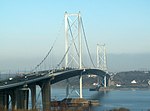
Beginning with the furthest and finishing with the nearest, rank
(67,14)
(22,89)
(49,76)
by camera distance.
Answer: (67,14) → (49,76) → (22,89)

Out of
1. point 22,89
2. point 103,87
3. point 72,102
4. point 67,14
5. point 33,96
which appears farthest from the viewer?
point 103,87

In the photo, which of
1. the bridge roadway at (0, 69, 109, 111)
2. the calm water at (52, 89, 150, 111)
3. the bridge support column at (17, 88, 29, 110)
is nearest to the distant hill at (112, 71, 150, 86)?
the calm water at (52, 89, 150, 111)

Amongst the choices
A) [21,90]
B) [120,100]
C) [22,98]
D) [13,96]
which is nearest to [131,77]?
[120,100]

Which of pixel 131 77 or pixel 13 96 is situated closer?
pixel 13 96

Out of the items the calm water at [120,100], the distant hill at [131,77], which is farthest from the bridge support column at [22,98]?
the distant hill at [131,77]

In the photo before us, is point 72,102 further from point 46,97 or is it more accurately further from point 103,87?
point 103,87

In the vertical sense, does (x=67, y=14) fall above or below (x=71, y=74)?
above

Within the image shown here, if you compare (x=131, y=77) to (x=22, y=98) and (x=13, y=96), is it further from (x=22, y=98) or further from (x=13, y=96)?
(x=13, y=96)

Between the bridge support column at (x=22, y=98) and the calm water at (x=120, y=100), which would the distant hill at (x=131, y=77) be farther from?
the bridge support column at (x=22, y=98)

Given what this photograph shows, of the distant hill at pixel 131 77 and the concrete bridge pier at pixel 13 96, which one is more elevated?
the distant hill at pixel 131 77

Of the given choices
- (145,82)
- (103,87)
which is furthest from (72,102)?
(145,82)

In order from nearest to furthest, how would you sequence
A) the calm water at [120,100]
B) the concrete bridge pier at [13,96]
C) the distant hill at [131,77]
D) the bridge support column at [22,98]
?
the concrete bridge pier at [13,96] < the bridge support column at [22,98] < the calm water at [120,100] < the distant hill at [131,77]
